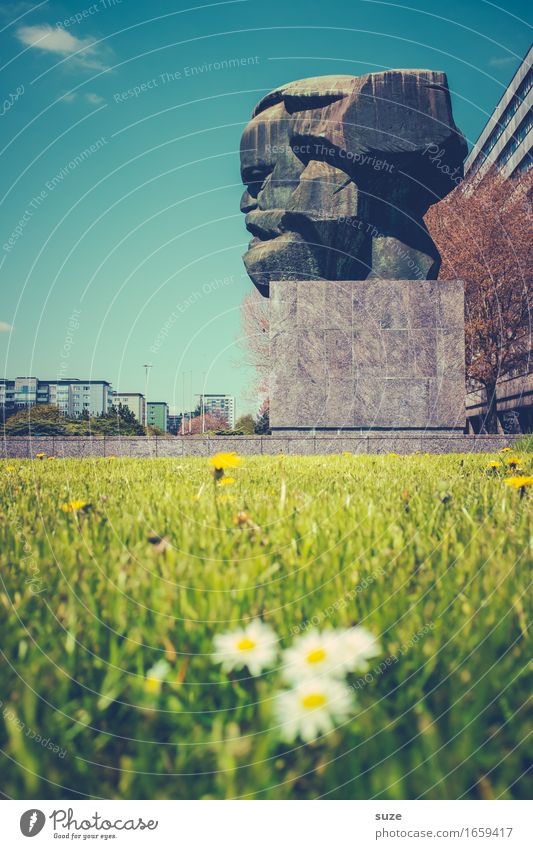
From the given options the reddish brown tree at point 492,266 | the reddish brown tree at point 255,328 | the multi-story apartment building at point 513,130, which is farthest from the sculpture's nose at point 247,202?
the multi-story apartment building at point 513,130

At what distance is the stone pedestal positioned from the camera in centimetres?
1214

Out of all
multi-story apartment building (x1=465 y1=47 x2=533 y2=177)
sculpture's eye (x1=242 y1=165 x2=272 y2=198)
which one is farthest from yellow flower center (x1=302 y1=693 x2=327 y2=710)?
multi-story apartment building (x1=465 y1=47 x2=533 y2=177)

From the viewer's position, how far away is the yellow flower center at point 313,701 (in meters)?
0.95

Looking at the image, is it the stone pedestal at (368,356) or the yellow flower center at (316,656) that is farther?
the stone pedestal at (368,356)

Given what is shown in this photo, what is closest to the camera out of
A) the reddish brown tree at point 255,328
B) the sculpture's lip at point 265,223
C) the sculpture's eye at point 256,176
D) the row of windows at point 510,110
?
the sculpture's lip at point 265,223

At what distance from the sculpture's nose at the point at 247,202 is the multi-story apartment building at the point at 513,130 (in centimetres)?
3876

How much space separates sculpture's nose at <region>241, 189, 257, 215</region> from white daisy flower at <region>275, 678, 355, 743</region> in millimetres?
15862

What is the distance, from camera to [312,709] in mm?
947

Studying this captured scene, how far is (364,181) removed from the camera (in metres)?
12.7

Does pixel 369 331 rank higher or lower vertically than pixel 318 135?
lower

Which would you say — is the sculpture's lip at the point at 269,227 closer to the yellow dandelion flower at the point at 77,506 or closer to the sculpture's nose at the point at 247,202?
the sculpture's nose at the point at 247,202

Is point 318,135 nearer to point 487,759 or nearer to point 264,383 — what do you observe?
Answer: point 487,759

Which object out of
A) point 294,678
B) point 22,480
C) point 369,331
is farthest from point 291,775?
point 369,331
